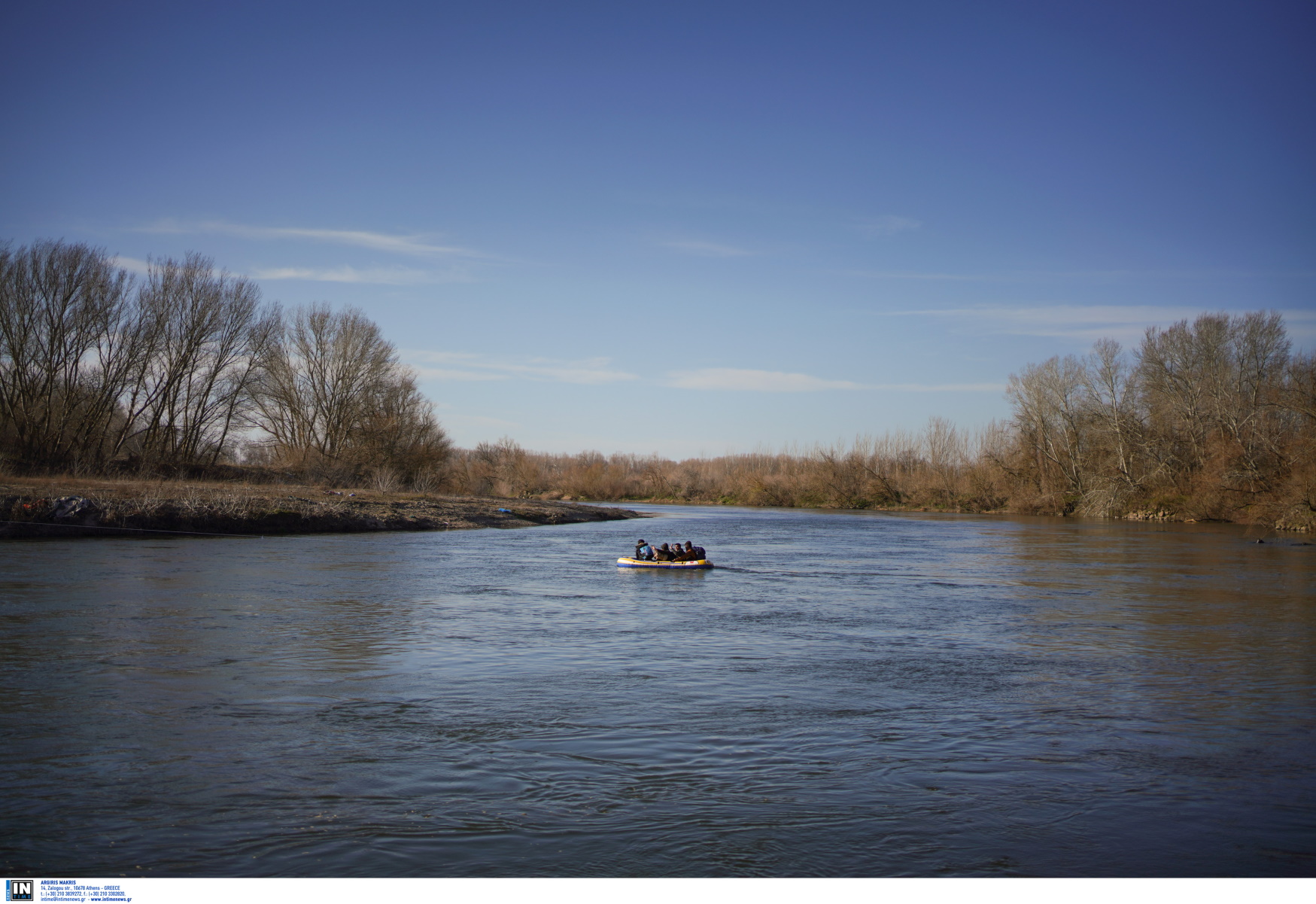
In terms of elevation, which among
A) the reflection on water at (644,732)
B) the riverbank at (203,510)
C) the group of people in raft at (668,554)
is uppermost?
the riverbank at (203,510)

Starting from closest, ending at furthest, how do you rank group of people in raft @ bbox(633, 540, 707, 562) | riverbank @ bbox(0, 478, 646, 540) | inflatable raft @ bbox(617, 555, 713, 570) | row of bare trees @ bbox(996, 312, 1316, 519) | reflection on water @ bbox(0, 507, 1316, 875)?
reflection on water @ bbox(0, 507, 1316, 875) < inflatable raft @ bbox(617, 555, 713, 570) < group of people in raft @ bbox(633, 540, 707, 562) < riverbank @ bbox(0, 478, 646, 540) < row of bare trees @ bbox(996, 312, 1316, 519)

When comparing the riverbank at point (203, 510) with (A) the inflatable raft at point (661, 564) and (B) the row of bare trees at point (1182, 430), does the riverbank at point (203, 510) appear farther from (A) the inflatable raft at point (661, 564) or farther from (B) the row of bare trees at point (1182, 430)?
(B) the row of bare trees at point (1182, 430)

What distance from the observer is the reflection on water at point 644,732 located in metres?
5.97

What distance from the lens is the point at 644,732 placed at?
8711 millimetres

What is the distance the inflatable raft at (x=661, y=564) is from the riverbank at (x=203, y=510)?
1626cm

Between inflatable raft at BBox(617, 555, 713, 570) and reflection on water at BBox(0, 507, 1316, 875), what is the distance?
5.52 meters

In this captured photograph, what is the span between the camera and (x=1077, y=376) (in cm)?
6769

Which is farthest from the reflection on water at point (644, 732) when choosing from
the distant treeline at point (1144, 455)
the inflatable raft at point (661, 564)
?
the distant treeline at point (1144, 455)

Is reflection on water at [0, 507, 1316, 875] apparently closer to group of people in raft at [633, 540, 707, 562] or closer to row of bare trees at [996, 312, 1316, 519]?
group of people in raft at [633, 540, 707, 562]

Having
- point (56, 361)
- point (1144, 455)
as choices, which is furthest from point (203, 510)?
point (1144, 455)

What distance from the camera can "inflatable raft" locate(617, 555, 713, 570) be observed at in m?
25.4

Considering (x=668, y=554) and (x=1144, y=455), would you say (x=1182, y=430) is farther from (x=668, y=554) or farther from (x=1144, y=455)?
(x=668, y=554)

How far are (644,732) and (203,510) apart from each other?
2956 centimetres

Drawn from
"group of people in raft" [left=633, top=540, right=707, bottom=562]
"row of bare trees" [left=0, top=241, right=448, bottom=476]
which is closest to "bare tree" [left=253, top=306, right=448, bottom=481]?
"row of bare trees" [left=0, top=241, right=448, bottom=476]
